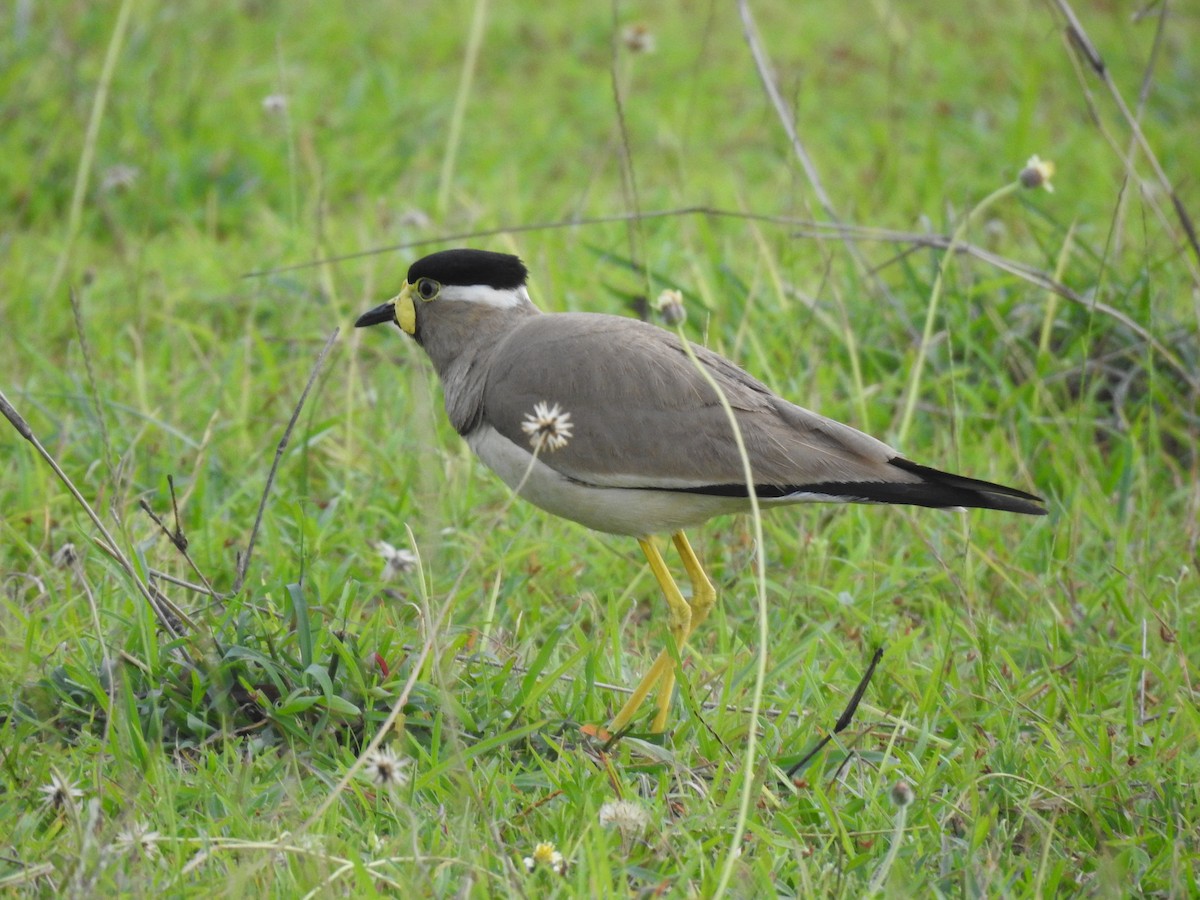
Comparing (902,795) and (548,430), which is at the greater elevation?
(548,430)

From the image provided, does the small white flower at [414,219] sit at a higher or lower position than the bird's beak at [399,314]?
lower

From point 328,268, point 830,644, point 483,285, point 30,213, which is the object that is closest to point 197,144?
point 30,213

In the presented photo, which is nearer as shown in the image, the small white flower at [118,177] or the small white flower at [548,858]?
the small white flower at [548,858]

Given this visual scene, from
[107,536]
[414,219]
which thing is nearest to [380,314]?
[107,536]

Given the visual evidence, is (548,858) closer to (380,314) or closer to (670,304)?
(670,304)

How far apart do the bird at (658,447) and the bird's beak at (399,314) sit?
1.54 ft

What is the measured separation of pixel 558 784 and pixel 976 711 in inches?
46.4

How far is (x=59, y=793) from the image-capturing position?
287 centimetres

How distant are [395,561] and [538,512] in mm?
789

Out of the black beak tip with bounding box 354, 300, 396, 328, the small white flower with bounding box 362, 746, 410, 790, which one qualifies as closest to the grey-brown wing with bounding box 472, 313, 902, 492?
the black beak tip with bounding box 354, 300, 396, 328

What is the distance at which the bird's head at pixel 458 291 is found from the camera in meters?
4.14

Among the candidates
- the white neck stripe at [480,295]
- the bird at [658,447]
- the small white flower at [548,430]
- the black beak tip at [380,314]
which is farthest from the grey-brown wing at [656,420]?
the black beak tip at [380,314]

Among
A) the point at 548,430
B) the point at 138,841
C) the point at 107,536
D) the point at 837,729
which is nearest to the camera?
the point at 138,841

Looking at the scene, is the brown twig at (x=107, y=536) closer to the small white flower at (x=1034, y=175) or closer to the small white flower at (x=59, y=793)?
the small white flower at (x=59, y=793)
